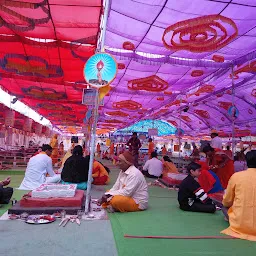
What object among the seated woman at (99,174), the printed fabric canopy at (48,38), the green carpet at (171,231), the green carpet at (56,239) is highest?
the printed fabric canopy at (48,38)

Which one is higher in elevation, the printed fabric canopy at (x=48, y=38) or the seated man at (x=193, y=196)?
the printed fabric canopy at (x=48, y=38)

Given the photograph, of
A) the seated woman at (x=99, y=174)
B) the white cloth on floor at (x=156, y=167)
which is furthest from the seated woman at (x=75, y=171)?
the white cloth on floor at (x=156, y=167)

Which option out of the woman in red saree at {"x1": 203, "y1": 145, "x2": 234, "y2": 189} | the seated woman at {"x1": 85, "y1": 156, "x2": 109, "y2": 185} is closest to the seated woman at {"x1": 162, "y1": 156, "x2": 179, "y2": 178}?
the seated woman at {"x1": 85, "y1": 156, "x2": 109, "y2": 185}

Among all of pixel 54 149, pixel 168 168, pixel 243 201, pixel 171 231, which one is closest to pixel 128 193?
pixel 171 231

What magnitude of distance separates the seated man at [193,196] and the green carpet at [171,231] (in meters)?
0.13

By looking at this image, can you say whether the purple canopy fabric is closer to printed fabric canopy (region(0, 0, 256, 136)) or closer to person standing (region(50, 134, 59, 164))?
printed fabric canopy (region(0, 0, 256, 136))

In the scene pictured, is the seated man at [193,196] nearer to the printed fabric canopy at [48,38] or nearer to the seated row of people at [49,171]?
the seated row of people at [49,171]

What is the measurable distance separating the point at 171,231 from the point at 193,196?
137 cm

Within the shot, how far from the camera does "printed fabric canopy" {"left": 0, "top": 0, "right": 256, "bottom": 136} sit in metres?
6.76

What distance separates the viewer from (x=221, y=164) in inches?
296

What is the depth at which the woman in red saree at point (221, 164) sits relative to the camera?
751 cm

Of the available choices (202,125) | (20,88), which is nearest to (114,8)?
(20,88)

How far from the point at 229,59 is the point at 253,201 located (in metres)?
7.60

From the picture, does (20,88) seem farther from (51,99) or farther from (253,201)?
(253,201)
